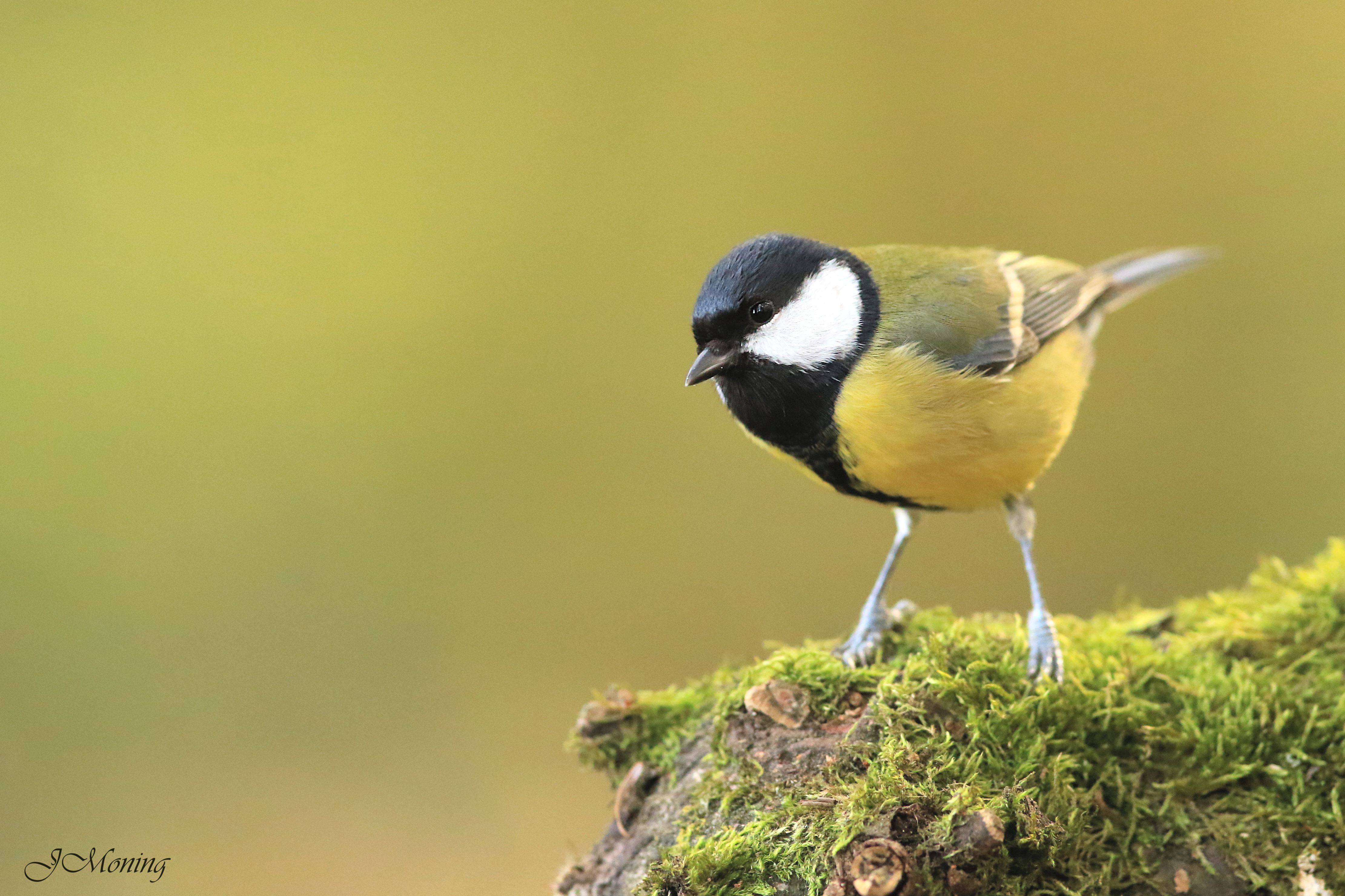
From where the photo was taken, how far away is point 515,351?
4.59m

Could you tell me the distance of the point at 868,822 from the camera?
55.8 inches

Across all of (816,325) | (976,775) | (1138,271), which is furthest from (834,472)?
(1138,271)

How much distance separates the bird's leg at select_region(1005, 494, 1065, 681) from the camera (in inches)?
75.3

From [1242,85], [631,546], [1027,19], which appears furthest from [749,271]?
[1242,85]

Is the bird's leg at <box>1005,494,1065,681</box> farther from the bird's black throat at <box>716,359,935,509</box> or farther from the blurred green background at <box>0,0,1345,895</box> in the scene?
the blurred green background at <box>0,0,1345,895</box>

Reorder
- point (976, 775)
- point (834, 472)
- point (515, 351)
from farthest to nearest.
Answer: point (515, 351) → point (834, 472) → point (976, 775)

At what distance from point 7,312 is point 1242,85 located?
18.2 ft

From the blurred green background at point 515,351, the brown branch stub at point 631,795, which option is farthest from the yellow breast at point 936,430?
the blurred green background at point 515,351

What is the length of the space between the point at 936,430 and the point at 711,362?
49 cm

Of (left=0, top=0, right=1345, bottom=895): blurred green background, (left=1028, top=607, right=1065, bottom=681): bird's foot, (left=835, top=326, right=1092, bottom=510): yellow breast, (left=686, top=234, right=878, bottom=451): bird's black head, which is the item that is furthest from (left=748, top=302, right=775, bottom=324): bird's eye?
(left=0, top=0, right=1345, bottom=895): blurred green background

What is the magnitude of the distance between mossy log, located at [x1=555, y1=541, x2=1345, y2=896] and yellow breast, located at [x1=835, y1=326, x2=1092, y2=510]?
316mm

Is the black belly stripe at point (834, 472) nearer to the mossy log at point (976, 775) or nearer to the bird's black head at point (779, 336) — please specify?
the bird's black head at point (779, 336)

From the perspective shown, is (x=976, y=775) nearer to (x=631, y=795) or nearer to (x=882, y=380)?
(x=631, y=795)

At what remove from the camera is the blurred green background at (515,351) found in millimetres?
3994
